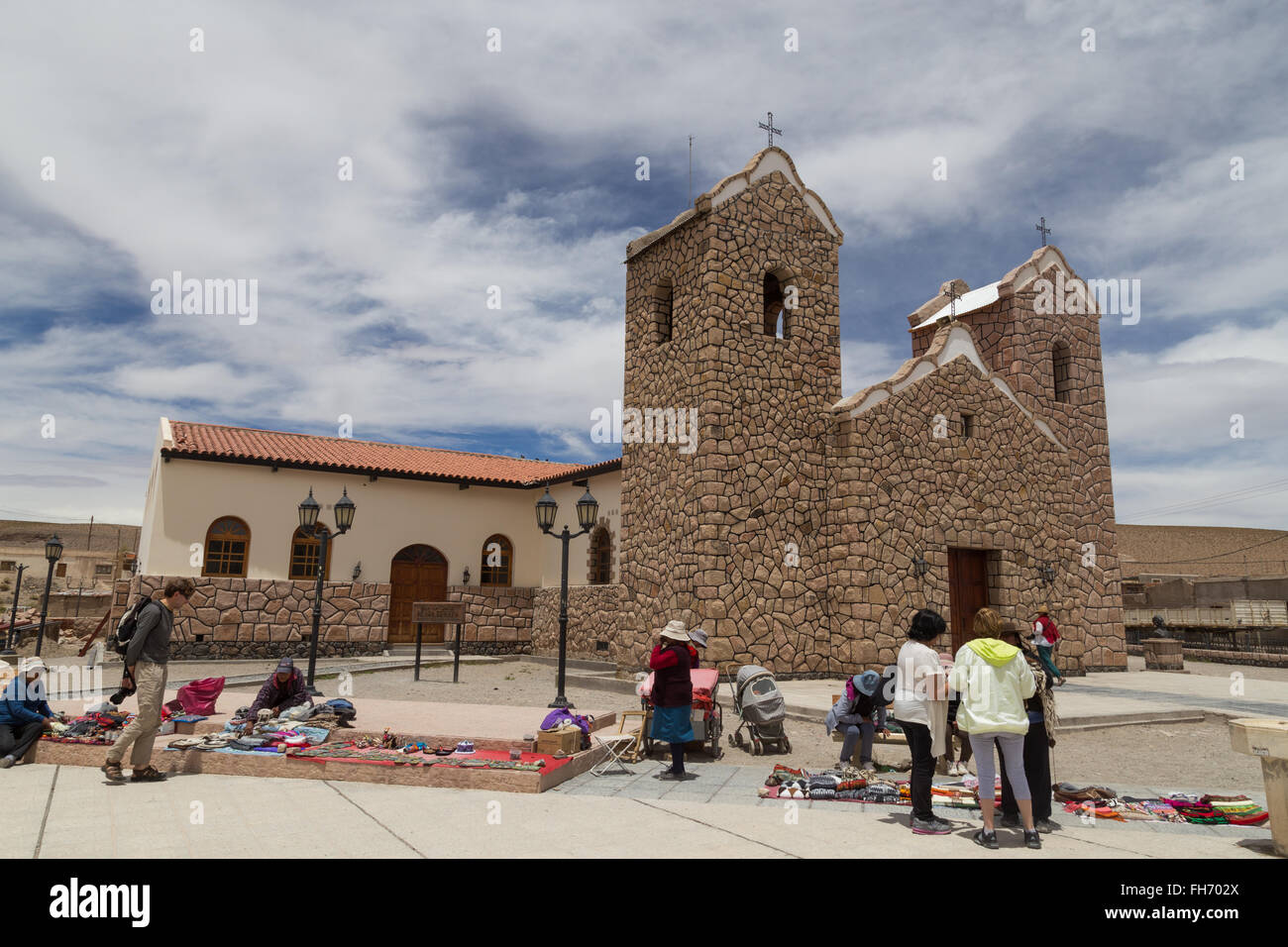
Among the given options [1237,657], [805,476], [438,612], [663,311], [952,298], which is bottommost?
[1237,657]

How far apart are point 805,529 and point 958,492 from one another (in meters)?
3.59

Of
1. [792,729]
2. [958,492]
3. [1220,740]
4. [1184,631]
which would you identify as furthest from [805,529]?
[1184,631]

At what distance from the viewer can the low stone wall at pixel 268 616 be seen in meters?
18.0

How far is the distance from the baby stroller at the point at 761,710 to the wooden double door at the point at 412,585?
1420cm

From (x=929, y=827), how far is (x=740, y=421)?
972cm

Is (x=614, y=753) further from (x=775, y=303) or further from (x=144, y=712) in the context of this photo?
(x=775, y=303)

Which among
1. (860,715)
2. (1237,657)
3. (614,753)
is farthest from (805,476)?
(1237,657)

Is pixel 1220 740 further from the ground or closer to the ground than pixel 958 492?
closer to the ground

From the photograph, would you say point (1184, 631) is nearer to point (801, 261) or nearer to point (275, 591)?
point (801, 261)

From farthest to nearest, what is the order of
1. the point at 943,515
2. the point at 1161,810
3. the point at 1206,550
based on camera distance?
the point at 1206,550 → the point at 943,515 → the point at 1161,810

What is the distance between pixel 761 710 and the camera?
8453 mm

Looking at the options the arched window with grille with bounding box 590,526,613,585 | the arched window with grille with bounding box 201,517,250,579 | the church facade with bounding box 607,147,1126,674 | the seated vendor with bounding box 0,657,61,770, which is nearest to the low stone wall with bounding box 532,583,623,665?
the arched window with grille with bounding box 590,526,613,585

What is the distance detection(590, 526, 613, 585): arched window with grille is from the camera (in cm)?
1880

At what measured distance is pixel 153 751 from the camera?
707 centimetres
